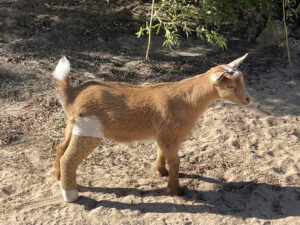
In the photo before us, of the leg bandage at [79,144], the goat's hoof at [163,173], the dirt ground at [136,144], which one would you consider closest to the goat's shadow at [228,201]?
the dirt ground at [136,144]

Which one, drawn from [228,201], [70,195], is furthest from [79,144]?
[228,201]

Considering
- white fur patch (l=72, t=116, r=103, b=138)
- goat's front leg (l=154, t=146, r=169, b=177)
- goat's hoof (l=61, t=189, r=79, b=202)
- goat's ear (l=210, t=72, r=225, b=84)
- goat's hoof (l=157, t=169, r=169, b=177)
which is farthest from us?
goat's hoof (l=157, t=169, r=169, b=177)

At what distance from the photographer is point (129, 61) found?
8.56 metres

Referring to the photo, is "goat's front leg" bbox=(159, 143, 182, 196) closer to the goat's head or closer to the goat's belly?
the goat's belly

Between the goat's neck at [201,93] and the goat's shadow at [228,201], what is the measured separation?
1.13 metres

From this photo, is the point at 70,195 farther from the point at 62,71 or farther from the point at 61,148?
the point at 62,71

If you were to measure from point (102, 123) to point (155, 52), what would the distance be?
184 inches

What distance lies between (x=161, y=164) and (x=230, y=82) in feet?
4.84

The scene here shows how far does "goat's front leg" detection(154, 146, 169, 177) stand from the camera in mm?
5438

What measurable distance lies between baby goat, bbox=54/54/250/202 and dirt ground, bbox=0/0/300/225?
1.46ft

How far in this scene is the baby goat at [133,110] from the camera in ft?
15.3

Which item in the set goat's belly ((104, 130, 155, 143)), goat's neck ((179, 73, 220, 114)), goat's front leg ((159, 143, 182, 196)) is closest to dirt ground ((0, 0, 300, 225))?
goat's front leg ((159, 143, 182, 196))

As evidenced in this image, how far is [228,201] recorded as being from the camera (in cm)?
517

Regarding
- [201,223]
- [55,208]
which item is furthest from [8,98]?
[201,223]
